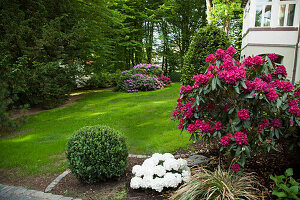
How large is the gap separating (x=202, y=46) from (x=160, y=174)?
12.0 ft

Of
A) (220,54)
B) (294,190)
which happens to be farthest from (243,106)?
(294,190)

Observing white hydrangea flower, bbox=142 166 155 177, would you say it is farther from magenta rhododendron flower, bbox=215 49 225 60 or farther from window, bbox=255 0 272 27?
window, bbox=255 0 272 27

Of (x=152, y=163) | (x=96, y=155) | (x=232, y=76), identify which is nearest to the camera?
(x=232, y=76)

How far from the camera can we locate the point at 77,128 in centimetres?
666

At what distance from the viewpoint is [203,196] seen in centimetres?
268

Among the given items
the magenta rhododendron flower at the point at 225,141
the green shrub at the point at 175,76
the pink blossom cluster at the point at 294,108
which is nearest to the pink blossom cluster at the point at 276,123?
the pink blossom cluster at the point at 294,108

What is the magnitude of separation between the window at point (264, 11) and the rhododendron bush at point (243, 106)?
884 centimetres

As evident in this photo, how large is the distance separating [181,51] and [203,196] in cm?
2224

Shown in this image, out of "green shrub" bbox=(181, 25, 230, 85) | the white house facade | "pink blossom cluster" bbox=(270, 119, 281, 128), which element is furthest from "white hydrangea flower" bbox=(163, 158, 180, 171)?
the white house facade

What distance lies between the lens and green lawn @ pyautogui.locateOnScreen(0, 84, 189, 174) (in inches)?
185

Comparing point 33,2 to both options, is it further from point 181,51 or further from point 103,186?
point 181,51

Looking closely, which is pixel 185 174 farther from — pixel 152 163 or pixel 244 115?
pixel 244 115

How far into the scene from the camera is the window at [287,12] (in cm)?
1015

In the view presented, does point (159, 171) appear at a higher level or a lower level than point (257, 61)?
lower
